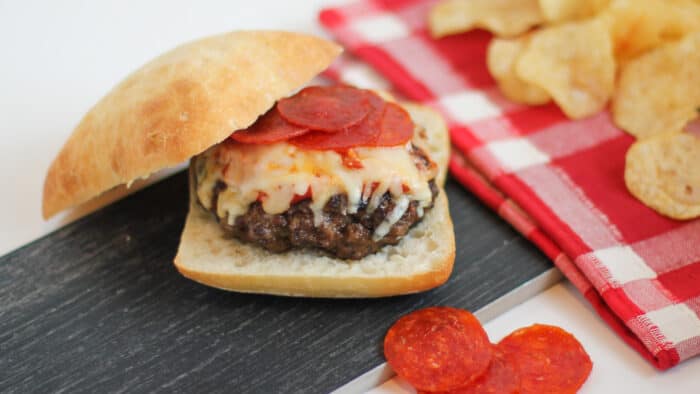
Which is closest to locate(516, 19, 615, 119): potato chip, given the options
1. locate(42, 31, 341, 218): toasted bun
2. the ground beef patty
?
locate(42, 31, 341, 218): toasted bun

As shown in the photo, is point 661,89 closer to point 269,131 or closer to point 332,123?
point 332,123

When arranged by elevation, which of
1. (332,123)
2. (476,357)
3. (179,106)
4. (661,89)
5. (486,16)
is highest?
(179,106)

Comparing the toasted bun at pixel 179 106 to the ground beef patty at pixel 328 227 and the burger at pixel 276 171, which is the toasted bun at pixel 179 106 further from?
the ground beef patty at pixel 328 227

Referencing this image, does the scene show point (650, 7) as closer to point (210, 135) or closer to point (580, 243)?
point (580, 243)

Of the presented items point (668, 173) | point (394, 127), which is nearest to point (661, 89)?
point (668, 173)

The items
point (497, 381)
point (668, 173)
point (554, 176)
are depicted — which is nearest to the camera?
point (497, 381)

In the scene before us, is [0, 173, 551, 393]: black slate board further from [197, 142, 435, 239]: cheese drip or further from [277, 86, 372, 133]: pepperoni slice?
[277, 86, 372, 133]: pepperoni slice

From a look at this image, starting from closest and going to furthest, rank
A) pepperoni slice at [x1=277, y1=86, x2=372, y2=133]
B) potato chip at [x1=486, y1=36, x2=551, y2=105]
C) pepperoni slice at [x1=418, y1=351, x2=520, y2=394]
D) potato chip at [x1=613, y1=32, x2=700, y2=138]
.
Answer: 1. pepperoni slice at [x1=418, y1=351, x2=520, y2=394]
2. pepperoni slice at [x1=277, y1=86, x2=372, y2=133]
3. potato chip at [x1=613, y1=32, x2=700, y2=138]
4. potato chip at [x1=486, y1=36, x2=551, y2=105]
